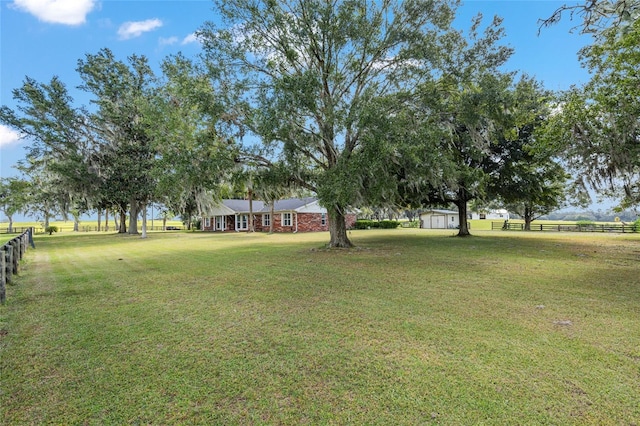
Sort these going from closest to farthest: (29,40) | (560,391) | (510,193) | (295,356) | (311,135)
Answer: (560,391) < (295,356) < (29,40) < (311,135) < (510,193)

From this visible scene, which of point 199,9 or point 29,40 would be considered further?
point 199,9

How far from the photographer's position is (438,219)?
4441cm

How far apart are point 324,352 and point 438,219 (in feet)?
144

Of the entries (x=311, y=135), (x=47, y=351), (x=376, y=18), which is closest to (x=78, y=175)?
(x=311, y=135)

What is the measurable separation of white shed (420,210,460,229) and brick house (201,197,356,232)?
13809 millimetres

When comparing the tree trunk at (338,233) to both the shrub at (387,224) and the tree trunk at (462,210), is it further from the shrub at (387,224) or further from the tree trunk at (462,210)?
the shrub at (387,224)

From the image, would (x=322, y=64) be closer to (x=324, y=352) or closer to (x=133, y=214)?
(x=324, y=352)

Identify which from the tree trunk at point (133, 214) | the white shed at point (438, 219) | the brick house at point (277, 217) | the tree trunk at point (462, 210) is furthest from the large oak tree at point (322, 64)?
the white shed at point (438, 219)

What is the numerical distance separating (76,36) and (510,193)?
2034 cm

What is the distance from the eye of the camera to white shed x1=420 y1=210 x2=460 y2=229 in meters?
44.0

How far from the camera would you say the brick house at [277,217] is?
30531 mm

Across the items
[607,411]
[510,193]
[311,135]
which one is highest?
[311,135]

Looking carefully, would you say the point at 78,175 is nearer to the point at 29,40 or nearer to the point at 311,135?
the point at 29,40

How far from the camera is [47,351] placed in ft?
11.8
